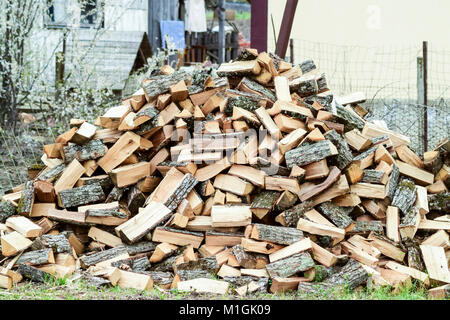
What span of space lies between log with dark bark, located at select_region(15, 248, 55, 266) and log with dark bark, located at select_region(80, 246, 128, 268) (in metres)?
0.25

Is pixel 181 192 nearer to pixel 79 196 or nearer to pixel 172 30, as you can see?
pixel 79 196

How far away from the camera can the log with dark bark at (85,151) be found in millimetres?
5094

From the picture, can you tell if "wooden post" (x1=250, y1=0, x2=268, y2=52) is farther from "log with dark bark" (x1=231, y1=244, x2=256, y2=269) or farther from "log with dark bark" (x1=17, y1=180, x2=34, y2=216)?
"log with dark bark" (x1=231, y1=244, x2=256, y2=269)

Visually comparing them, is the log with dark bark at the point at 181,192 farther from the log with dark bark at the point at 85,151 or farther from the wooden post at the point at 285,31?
the wooden post at the point at 285,31

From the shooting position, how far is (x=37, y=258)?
14.0ft

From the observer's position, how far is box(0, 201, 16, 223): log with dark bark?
16.3ft

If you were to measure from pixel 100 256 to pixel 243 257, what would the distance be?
1077 millimetres

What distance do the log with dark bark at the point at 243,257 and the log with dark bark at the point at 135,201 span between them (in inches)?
38.9

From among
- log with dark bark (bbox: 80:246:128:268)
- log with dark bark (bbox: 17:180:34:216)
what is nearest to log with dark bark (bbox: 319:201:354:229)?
log with dark bark (bbox: 80:246:128:268)

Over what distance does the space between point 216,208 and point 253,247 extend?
467 millimetres

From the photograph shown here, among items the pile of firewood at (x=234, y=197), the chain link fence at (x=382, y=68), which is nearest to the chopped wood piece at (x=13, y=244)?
the pile of firewood at (x=234, y=197)

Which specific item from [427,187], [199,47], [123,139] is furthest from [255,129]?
[199,47]
